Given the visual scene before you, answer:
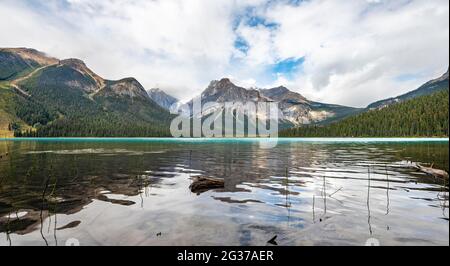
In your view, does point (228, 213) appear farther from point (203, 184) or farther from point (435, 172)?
point (435, 172)

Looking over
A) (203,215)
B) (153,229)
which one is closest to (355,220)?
(203,215)

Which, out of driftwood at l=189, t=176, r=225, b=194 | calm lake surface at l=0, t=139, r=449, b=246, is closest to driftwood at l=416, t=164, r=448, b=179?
calm lake surface at l=0, t=139, r=449, b=246

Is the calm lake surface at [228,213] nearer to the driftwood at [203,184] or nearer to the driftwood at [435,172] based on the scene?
the driftwood at [435,172]

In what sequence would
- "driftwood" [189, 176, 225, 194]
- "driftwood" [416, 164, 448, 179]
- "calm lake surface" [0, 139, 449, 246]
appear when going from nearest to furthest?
"calm lake surface" [0, 139, 449, 246] → "driftwood" [189, 176, 225, 194] → "driftwood" [416, 164, 448, 179]

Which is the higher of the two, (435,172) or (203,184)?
(435,172)

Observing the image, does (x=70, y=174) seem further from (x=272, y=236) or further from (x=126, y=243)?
(x=272, y=236)

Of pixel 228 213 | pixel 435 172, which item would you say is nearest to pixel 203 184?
pixel 228 213

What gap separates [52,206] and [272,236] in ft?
51.5

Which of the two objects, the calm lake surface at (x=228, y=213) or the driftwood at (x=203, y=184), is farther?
the driftwood at (x=203, y=184)

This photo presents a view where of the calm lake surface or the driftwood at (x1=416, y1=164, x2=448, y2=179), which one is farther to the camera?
the driftwood at (x1=416, y1=164, x2=448, y2=179)

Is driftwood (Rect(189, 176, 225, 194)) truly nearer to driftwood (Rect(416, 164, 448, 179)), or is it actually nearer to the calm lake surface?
the calm lake surface

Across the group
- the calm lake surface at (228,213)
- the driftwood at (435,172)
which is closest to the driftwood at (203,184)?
the calm lake surface at (228,213)

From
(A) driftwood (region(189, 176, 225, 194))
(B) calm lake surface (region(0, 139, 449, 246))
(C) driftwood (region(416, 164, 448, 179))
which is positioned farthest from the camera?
(C) driftwood (region(416, 164, 448, 179))

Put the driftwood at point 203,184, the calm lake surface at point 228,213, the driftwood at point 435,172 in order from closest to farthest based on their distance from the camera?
the calm lake surface at point 228,213 → the driftwood at point 203,184 → the driftwood at point 435,172
